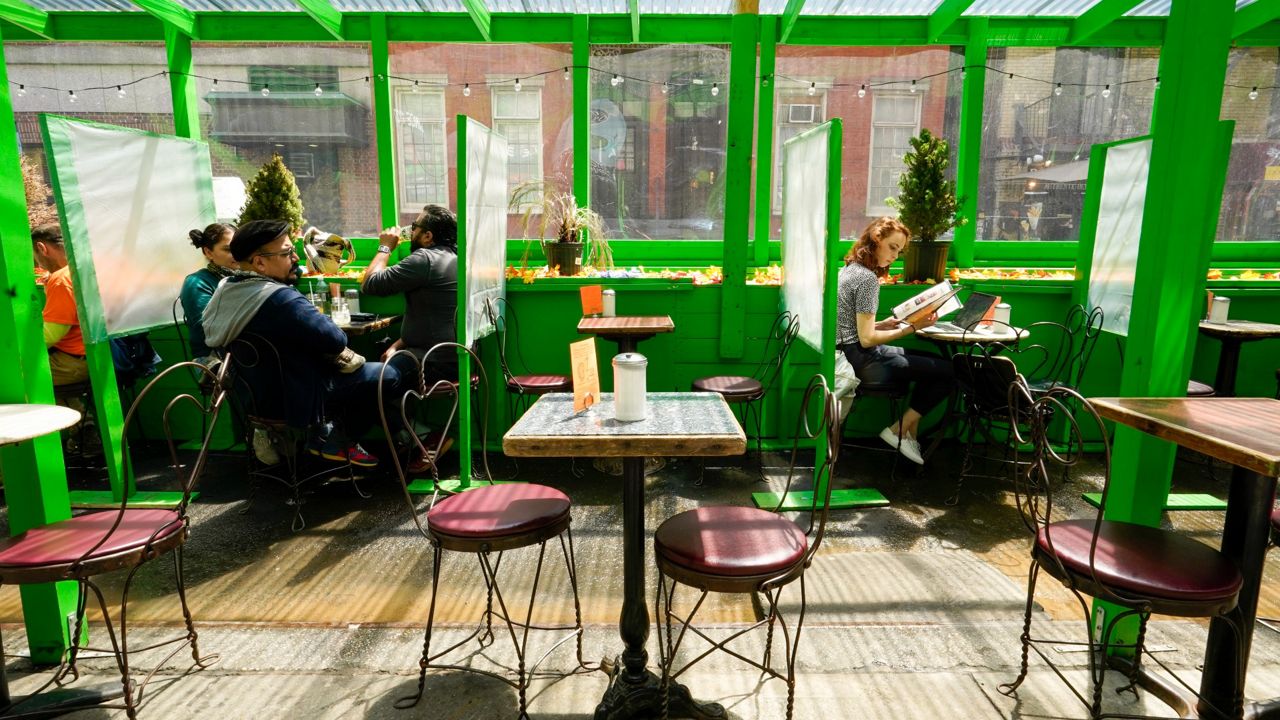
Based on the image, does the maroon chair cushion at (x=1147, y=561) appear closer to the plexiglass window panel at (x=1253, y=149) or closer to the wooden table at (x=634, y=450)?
the wooden table at (x=634, y=450)

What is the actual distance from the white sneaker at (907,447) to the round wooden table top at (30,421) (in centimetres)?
414

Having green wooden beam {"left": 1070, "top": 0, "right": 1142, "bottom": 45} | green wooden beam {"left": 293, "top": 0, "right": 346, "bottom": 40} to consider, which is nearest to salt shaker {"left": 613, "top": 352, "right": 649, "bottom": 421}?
green wooden beam {"left": 293, "top": 0, "right": 346, "bottom": 40}

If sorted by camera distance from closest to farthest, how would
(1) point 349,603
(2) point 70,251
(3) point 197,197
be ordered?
(1) point 349,603 → (2) point 70,251 → (3) point 197,197

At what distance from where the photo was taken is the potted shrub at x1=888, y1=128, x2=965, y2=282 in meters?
4.95

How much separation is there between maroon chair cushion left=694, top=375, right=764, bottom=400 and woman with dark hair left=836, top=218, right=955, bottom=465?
598 mm

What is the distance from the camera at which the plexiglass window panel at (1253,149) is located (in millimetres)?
5707

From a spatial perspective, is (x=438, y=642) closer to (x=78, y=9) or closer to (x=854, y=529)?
(x=854, y=529)

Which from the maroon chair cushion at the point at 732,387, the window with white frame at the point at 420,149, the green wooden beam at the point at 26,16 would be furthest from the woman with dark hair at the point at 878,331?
the green wooden beam at the point at 26,16

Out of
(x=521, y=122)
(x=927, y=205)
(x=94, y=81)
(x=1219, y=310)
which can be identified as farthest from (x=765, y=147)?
(x=94, y=81)

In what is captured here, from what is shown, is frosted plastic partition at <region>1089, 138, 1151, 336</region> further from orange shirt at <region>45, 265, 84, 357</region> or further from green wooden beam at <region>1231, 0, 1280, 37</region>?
orange shirt at <region>45, 265, 84, 357</region>

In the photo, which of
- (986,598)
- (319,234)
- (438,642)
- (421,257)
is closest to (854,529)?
(986,598)

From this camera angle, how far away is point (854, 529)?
147 inches

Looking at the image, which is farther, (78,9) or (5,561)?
(78,9)

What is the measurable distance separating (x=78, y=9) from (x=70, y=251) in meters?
2.87
